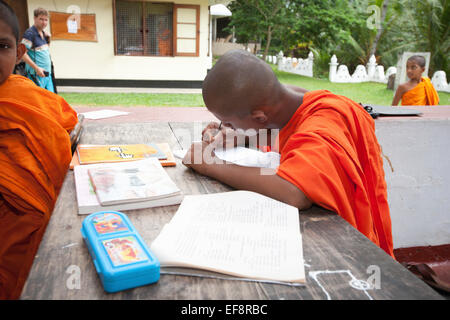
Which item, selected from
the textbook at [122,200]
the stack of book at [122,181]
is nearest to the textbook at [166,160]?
the stack of book at [122,181]

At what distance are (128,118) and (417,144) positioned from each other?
8.24 ft

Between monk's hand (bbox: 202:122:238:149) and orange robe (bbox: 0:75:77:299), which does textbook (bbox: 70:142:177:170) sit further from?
monk's hand (bbox: 202:122:238:149)

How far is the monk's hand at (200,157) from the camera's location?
4.11 ft

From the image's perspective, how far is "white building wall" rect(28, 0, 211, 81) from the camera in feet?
27.5

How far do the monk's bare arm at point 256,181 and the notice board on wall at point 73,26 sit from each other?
8.44 m

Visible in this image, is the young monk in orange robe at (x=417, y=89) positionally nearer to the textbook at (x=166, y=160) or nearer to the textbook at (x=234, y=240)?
the textbook at (x=166, y=160)

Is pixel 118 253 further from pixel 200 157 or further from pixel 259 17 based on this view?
pixel 259 17

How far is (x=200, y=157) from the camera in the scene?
1.30 metres

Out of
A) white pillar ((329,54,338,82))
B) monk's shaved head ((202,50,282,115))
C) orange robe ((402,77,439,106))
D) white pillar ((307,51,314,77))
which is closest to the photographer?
monk's shaved head ((202,50,282,115))

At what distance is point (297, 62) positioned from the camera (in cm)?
1673

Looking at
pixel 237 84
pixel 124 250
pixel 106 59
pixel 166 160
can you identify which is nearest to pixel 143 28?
pixel 106 59

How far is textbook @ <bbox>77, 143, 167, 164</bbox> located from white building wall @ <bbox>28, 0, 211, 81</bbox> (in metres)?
7.97

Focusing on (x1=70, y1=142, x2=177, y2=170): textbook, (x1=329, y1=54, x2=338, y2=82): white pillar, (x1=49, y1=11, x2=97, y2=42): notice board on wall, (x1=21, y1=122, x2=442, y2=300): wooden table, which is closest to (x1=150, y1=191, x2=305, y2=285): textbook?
(x1=21, y1=122, x2=442, y2=300): wooden table
